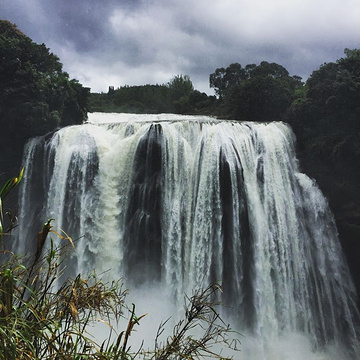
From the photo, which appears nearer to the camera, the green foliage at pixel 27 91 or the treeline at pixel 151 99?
the green foliage at pixel 27 91

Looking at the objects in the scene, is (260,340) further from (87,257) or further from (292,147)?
(292,147)

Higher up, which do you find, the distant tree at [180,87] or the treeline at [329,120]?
the distant tree at [180,87]

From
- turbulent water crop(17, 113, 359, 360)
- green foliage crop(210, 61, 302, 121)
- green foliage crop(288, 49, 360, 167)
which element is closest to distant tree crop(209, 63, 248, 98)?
green foliage crop(210, 61, 302, 121)

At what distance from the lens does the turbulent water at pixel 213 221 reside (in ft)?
44.7

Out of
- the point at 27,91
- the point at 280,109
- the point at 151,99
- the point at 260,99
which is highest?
the point at 151,99

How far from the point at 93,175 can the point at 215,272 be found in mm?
7353

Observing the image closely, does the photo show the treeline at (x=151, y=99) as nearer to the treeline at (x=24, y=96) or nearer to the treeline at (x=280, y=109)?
the treeline at (x=280, y=109)

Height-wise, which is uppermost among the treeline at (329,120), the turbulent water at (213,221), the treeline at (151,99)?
the treeline at (151,99)

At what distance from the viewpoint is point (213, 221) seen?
13.9m

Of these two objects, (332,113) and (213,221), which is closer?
(213,221)

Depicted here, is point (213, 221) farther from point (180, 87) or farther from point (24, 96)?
point (180, 87)

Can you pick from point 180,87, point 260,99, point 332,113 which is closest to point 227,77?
point 180,87

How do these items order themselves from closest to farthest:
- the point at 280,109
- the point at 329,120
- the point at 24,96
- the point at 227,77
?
1. the point at 329,120
2. the point at 24,96
3. the point at 280,109
4. the point at 227,77

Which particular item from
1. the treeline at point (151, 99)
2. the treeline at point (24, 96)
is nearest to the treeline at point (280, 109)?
the treeline at point (24, 96)
